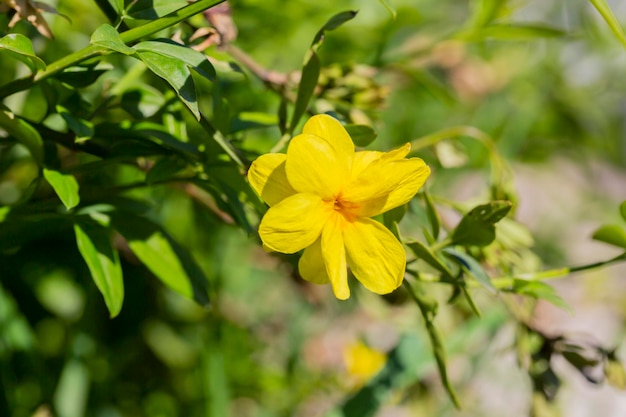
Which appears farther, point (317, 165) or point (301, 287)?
point (301, 287)

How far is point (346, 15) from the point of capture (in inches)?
17.7

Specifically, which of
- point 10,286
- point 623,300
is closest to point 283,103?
point 10,286

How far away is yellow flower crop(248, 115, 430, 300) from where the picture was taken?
14.4 inches

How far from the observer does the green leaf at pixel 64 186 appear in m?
0.40

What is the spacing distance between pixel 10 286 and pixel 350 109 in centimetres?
50

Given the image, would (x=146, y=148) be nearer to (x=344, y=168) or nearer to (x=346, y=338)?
(x=344, y=168)

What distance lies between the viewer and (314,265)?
396mm

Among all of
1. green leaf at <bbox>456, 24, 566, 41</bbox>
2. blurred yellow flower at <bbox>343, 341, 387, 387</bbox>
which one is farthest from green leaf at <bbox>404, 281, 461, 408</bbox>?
blurred yellow flower at <bbox>343, 341, 387, 387</bbox>

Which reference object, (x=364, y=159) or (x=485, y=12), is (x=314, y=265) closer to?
(x=364, y=159)

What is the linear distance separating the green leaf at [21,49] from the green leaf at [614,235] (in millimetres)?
361

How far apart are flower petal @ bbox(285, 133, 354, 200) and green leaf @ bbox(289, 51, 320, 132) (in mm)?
73

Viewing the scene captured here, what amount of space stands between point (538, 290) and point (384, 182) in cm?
16

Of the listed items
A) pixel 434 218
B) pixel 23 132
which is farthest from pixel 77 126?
pixel 434 218

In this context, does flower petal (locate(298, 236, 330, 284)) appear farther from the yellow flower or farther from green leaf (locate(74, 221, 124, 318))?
green leaf (locate(74, 221, 124, 318))
